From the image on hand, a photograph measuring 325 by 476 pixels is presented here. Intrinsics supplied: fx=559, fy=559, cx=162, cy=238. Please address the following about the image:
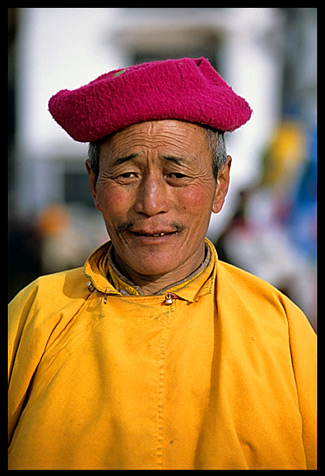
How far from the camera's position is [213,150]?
2111mm

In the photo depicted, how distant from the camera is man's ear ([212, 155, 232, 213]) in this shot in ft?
7.28

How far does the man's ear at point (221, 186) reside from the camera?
222cm

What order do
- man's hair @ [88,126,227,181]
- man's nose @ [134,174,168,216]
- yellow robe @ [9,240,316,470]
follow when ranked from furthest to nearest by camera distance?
man's hair @ [88,126,227,181], man's nose @ [134,174,168,216], yellow robe @ [9,240,316,470]

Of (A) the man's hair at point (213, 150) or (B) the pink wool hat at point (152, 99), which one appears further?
(A) the man's hair at point (213, 150)

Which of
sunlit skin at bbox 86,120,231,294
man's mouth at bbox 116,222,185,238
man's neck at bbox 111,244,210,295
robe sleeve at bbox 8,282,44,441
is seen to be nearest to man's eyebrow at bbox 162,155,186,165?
sunlit skin at bbox 86,120,231,294

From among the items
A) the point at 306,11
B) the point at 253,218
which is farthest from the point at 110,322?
the point at 306,11

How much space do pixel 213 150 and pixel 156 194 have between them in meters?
0.33

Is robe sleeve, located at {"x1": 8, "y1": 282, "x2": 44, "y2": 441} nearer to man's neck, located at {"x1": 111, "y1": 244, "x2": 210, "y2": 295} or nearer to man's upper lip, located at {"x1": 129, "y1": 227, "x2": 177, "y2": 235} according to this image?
man's neck, located at {"x1": 111, "y1": 244, "x2": 210, "y2": 295}

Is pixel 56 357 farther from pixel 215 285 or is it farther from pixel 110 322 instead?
pixel 215 285

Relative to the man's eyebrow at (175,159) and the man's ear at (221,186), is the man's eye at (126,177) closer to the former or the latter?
the man's eyebrow at (175,159)

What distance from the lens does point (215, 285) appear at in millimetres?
2125

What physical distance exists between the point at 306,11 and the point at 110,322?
6.34 meters

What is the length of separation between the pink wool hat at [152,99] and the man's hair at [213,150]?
5cm

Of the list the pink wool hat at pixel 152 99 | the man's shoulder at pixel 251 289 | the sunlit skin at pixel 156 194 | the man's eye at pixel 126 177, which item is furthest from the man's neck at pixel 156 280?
the pink wool hat at pixel 152 99
